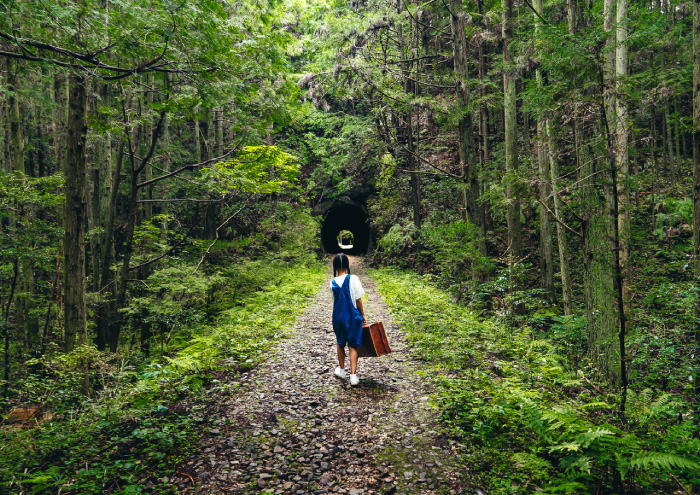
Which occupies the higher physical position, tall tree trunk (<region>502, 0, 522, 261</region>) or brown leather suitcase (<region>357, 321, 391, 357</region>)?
tall tree trunk (<region>502, 0, 522, 261</region>)

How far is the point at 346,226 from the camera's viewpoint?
32594 mm

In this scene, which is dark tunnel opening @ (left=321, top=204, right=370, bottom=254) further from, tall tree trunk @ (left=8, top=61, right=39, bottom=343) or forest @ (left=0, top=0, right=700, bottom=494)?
tall tree trunk @ (left=8, top=61, right=39, bottom=343)

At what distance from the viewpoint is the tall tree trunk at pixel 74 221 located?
18.9 feet

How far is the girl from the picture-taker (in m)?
5.01

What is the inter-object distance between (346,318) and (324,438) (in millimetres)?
1671

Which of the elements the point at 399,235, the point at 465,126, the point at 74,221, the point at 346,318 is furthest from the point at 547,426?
the point at 399,235

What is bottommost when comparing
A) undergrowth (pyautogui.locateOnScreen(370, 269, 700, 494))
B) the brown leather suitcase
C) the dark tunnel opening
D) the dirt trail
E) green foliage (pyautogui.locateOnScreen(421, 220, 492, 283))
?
the dirt trail

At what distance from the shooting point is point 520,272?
791 cm

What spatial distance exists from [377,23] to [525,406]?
37.3 ft

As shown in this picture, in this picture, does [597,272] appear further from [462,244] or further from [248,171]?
[248,171]

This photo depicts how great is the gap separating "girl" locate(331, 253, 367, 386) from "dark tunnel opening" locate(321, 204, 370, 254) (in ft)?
68.8

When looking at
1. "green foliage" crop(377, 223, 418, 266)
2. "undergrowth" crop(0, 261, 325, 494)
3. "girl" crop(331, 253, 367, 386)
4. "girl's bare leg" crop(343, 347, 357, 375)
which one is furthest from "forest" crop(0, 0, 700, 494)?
"green foliage" crop(377, 223, 418, 266)

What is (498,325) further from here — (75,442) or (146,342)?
(146,342)

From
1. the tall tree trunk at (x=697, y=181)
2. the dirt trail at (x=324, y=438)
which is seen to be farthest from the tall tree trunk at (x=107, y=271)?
the tall tree trunk at (x=697, y=181)
